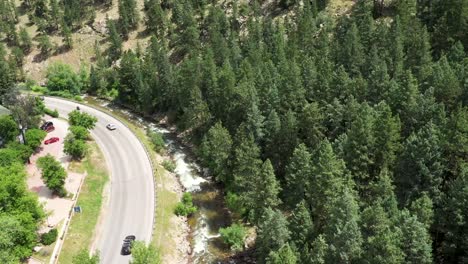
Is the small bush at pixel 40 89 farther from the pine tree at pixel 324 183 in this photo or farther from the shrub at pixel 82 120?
the pine tree at pixel 324 183

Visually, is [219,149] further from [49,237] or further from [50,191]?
[49,237]

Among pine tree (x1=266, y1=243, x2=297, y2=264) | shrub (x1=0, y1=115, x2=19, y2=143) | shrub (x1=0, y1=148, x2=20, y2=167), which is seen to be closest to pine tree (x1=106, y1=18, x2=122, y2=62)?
shrub (x1=0, y1=115, x2=19, y2=143)

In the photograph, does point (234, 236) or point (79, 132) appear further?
point (79, 132)

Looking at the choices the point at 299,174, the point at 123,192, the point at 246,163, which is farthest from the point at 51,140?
the point at 299,174

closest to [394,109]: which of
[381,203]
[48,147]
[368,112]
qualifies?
[368,112]

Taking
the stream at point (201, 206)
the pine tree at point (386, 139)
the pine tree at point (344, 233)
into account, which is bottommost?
the stream at point (201, 206)

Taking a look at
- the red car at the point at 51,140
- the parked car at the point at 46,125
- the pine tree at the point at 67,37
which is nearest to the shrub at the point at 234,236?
the red car at the point at 51,140
